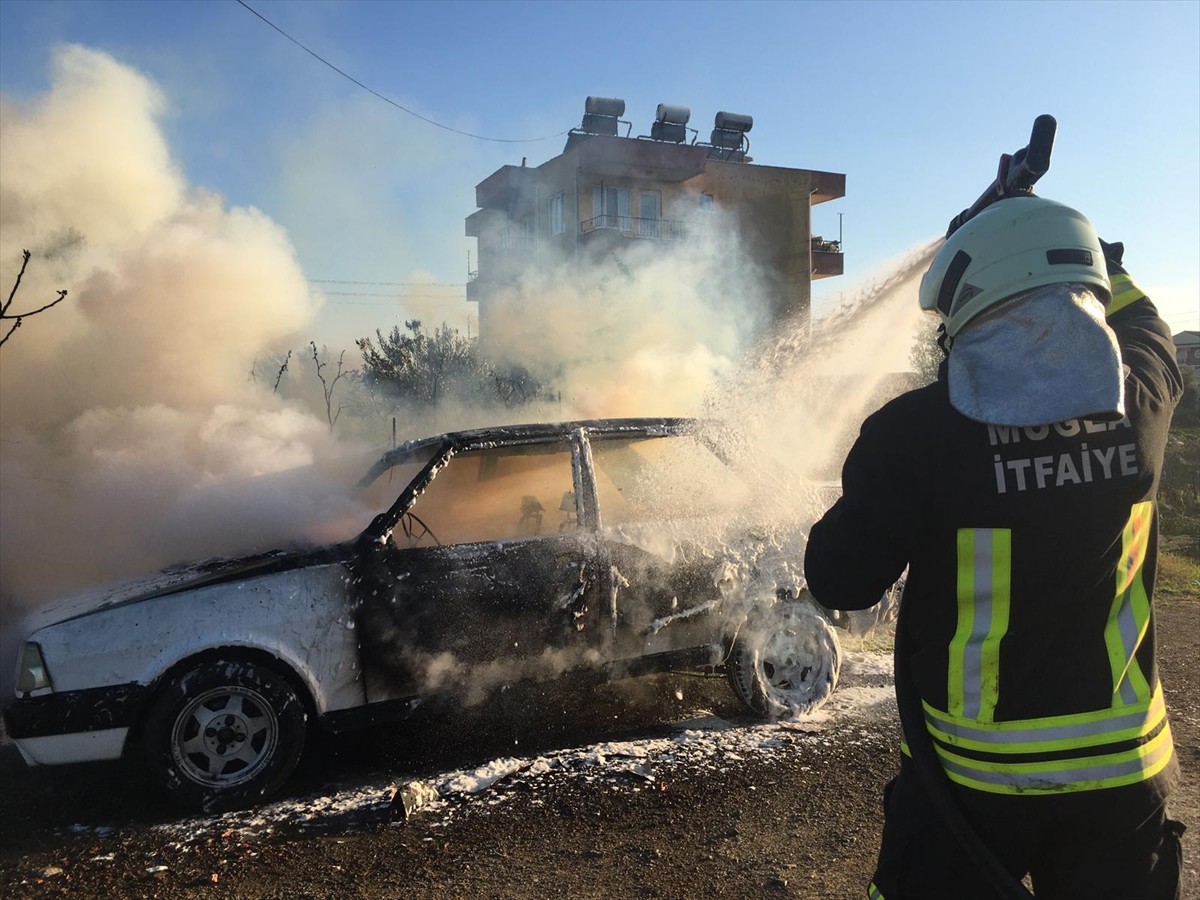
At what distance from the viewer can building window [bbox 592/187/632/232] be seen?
97.6 ft

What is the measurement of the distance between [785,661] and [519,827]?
197cm

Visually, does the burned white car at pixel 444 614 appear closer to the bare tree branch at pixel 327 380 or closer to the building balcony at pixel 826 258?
the bare tree branch at pixel 327 380

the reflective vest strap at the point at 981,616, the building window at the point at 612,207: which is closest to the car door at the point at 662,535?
the reflective vest strap at the point at 981,616

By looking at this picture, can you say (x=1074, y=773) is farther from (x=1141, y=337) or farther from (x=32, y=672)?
(x=32, y=672)

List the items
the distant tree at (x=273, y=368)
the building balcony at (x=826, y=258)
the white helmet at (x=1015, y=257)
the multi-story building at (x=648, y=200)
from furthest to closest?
the building balcony at (x=826, y=258), the multi-story building at (x=648, y=200), the distant tree at (x=273, y=368), the white helmet at (x=1015, y=257)

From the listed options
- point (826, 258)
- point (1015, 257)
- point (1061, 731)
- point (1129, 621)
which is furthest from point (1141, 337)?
point (826, 258)

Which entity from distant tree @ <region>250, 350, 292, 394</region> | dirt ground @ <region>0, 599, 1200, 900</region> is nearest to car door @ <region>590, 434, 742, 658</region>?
dirt ground @ <region>0, 599, 1200, 900</region>

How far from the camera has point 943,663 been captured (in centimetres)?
167

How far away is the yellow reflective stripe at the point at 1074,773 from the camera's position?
61.3 inches

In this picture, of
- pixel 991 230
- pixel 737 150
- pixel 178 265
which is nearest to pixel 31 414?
pixel 178 265

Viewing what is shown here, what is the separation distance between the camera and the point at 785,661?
5078mm

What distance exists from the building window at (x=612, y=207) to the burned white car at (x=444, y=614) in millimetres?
25485

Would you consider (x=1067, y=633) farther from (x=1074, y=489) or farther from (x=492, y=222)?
(x=492, y=222)

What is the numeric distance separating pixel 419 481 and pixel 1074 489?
352 cm
